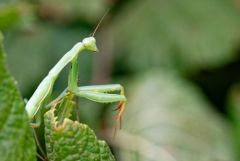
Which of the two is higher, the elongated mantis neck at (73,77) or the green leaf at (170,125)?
the elongated mantis neck at (73,77)

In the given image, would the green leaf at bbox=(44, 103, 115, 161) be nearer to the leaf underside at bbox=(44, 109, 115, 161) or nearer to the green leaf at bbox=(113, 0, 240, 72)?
the leaf underside at bbox=(44, 109, 115, 161)

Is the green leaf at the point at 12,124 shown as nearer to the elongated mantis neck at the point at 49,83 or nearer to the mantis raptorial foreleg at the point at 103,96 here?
the elongated mantis neck at the point at 49,83

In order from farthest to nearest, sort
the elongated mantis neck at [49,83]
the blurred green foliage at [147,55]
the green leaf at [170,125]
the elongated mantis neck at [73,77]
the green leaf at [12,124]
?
the blurred green foliage at [147,55] < the green leaf at [170,125] < the elongated mantis neck at [73,77] < the elongated mantis neck at [49,83] < the green leaf at [12,124]

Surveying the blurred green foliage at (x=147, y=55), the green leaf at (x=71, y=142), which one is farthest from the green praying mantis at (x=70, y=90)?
the blurred green foliage at (x=147, y=55)

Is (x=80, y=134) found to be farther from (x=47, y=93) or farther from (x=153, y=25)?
(x=153, y=25)

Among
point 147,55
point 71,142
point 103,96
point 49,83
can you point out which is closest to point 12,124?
point 71,142

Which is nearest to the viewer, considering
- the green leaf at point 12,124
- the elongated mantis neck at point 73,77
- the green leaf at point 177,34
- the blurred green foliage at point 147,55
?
the green leaf at point 12,124

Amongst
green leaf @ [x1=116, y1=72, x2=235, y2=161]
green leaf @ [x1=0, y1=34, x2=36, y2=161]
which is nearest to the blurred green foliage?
green leaf @ [x1=116, y1=72, x2=235, y2=161]
